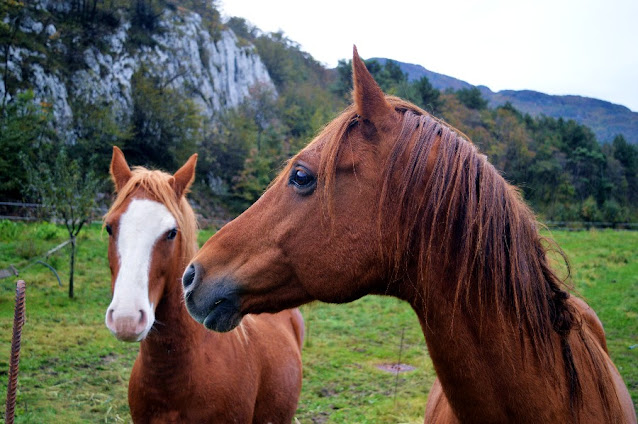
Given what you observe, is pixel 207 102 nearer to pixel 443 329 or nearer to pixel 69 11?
pixel 69 11

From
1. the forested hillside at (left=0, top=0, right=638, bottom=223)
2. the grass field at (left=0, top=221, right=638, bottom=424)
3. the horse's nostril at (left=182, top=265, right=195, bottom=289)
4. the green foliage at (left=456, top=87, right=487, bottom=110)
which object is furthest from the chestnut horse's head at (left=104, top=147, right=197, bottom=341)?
the green foliage at (left=456, top=87, right=487, bottom=110)

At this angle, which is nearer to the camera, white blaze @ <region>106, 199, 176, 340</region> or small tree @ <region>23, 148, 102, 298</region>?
white blaze @ <region>106, 199, 176, 340</region>

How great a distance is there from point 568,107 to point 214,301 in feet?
270

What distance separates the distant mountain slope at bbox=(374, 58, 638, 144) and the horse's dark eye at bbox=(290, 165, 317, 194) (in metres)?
36.3

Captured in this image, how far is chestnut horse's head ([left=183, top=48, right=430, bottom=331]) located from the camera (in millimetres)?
1429

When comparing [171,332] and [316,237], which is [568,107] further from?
[316,237]

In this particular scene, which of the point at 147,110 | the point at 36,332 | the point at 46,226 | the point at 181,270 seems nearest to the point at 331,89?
the point at 147,110

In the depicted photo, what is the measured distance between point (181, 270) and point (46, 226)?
13.4m

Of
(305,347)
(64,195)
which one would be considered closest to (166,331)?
(305,347)

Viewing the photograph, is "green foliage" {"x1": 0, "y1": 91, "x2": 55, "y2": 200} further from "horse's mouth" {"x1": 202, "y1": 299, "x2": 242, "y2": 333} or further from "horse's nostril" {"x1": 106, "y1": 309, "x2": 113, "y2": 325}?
"horse's mouth" {"x1": 202, "y1": 299, "x2": 242, "y2": 333}

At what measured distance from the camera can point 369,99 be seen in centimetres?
147

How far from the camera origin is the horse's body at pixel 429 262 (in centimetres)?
133

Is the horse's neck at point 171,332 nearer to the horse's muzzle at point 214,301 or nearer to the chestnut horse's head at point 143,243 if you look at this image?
the chestnut horse's head at point 143,243

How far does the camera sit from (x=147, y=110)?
84.0 ft
